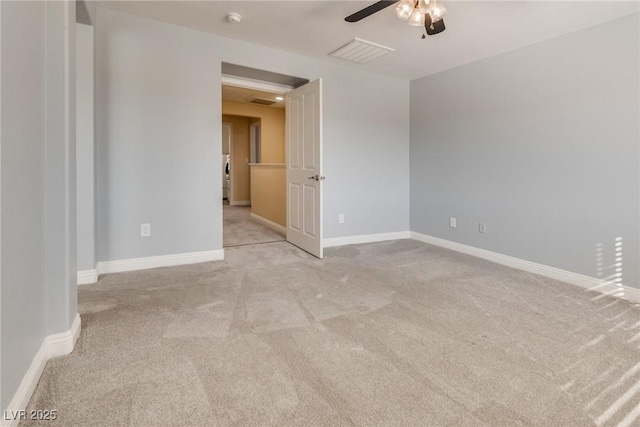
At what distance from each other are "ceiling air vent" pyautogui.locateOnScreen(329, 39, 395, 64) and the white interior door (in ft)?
1.63

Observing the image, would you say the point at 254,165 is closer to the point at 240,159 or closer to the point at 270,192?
the point at 270,192

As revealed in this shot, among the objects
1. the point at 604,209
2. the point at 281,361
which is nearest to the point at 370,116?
the point at 604,209

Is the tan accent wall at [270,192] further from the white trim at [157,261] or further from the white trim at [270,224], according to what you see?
the white trim at [157,261]

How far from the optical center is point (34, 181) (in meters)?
1.39

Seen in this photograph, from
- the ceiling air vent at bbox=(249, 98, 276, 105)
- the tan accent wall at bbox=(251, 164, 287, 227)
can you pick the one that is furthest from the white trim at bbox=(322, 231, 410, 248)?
the ceiling air vent at bbox=(249, 98, 276, 105)

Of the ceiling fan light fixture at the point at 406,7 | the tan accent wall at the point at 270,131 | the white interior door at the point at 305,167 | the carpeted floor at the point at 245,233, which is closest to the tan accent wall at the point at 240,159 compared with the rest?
the tan accent wall at the point at 270,131

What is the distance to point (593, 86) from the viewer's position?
9.16 feet

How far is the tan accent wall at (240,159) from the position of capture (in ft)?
28.8

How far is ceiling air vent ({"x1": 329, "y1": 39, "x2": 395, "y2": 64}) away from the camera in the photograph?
11.1 feet

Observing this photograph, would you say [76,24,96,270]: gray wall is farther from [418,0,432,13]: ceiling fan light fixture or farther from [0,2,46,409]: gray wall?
[418,0,432,13]: ceiling fan light fixture

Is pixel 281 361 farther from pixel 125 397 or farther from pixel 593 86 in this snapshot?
pixel 593 86

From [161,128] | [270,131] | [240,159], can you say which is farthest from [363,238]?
[240,159]

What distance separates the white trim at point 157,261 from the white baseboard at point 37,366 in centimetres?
123

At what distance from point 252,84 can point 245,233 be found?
217 cm
